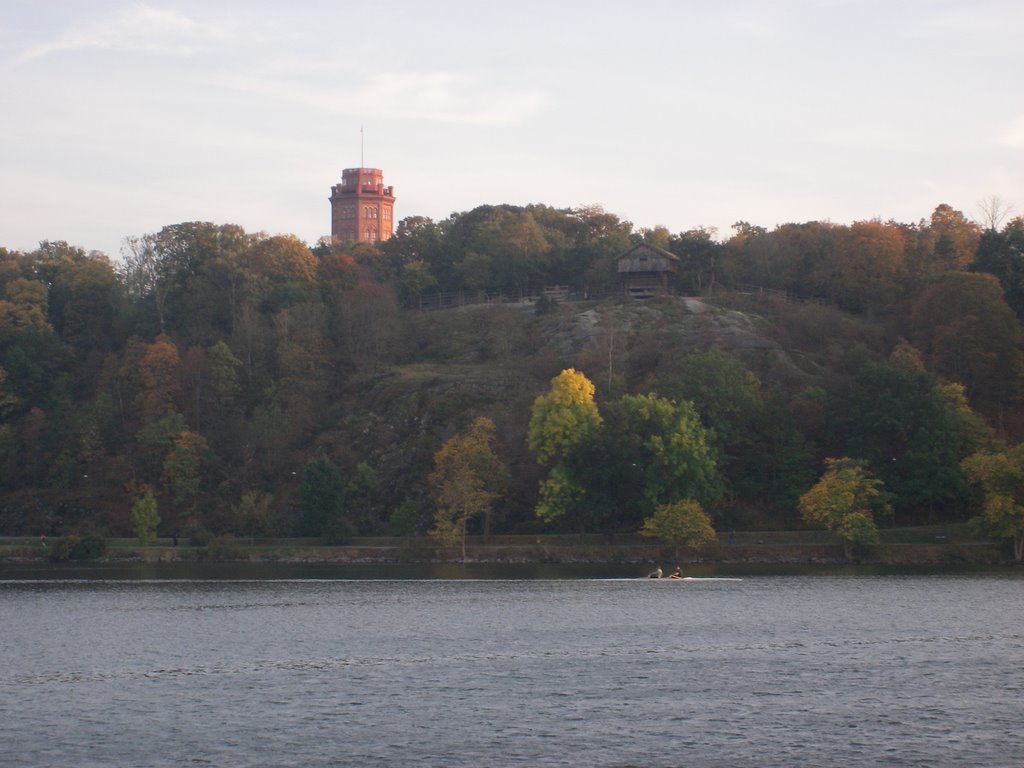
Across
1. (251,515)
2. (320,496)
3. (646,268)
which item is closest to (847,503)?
(320,496)

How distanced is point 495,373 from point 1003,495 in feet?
159

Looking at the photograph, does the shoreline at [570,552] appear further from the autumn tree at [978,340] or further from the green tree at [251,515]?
the autumn tree at [978,340]

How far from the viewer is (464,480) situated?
8800cm

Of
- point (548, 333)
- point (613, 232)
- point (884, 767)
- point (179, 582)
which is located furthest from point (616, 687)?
point (613, 232)

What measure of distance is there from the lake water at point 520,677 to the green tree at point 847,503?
14744 mm

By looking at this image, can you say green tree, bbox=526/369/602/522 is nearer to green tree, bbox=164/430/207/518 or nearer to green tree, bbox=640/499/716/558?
green tree, bbox=640/499/716/558

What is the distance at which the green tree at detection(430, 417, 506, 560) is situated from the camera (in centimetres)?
8762

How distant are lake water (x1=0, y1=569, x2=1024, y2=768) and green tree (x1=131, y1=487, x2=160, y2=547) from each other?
91.0 feet

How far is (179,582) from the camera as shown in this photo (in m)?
75.4

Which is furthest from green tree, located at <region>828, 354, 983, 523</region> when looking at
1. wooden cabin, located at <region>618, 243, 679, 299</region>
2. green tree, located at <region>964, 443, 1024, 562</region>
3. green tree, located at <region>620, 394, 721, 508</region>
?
wooden cabin, located at <region>618, 243, 679, 299</region>

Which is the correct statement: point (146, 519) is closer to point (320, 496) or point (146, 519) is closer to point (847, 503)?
point (320, 496)

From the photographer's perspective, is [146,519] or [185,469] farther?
[185,469]

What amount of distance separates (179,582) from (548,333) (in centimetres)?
5563

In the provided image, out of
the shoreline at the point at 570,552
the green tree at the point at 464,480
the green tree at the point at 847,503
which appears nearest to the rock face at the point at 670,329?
the green tree at the point at 464,480
